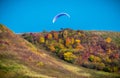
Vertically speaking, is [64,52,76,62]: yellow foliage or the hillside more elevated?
[64,52,76,62]: yellow foliage

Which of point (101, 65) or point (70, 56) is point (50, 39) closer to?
point (70, 56)

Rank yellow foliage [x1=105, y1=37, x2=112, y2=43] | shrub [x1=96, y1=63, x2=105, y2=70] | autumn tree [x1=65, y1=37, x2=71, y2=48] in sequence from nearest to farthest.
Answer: shrub [x1=96, y1=63, x2=105, y2=70]
autumn tree [x1=65, y1=37, x2=71, y2=48]
yellow foliage [x1=105, y1=37, x2=112, y2=43]

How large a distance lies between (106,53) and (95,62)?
28.4m

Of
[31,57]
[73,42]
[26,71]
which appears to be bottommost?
[26,71]

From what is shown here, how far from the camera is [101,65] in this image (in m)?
119

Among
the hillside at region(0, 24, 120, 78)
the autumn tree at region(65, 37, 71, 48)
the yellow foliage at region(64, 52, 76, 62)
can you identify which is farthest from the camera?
the autumn tree at region(65, 37, 71, 48)

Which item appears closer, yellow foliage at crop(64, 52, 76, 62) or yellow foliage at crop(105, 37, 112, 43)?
yellow foliage at crop(64, 52, 76, 62)

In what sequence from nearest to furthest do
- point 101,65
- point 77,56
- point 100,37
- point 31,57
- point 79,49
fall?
point 31,57
point 101,65
point 77,56
point 79,49
point 100,37

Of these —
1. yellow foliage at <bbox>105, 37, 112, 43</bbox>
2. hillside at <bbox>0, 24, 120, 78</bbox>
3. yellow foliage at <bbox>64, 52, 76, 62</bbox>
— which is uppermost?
yellow foliage at <bbox>105, 37, 112, 43</bbox>

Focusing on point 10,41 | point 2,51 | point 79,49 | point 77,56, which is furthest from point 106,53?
point 2,51

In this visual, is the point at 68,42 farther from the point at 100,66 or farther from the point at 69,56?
the point at 100,66

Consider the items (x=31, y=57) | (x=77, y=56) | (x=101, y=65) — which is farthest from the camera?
(x=77, y=56)

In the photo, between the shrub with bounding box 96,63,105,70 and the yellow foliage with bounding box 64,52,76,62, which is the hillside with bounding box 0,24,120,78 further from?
the shrub with bounding box 96,63,105,70

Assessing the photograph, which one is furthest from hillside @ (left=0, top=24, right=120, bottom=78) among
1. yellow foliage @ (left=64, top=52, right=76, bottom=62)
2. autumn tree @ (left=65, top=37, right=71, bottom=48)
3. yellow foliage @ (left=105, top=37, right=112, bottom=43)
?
yellow foliage @ (left=105, top=37, right=112, bottom=43)
